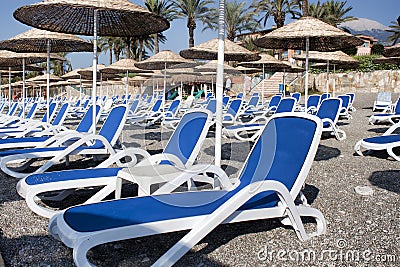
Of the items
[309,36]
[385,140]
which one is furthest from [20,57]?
[385,140]

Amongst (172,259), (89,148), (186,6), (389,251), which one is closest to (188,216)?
(172,259)

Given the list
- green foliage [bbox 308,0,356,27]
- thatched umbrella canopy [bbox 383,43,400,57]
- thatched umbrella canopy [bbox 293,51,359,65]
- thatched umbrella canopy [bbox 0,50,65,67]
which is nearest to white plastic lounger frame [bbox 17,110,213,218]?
thatched umbrella canopy [bbox 0,50,65,67]

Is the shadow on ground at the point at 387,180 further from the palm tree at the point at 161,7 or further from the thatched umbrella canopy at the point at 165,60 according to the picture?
the palm tree at the point at 161,7

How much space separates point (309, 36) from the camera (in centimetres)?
657

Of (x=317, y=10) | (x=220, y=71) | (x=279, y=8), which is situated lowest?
(x=220, y=71)

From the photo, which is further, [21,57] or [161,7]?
[161,7]

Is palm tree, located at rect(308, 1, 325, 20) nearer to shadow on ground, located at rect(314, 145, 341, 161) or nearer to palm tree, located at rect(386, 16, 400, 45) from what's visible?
palm tree, located at rect(386, 16, 400, 45)

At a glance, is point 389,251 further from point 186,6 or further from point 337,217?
point 186,6

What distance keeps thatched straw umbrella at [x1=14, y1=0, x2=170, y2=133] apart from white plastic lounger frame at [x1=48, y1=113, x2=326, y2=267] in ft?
8.40

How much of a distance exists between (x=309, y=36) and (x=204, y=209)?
185 inches

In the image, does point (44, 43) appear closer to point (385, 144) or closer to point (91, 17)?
point (91, 17)

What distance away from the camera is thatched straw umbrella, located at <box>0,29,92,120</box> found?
23.9 feet

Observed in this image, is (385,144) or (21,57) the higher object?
(21,57)

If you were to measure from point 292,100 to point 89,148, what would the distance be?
16.5ft
